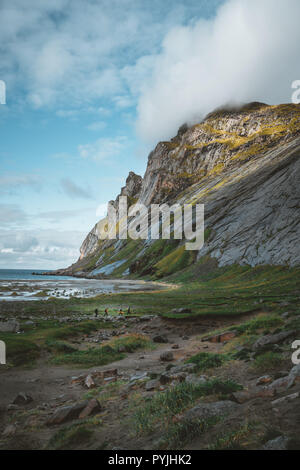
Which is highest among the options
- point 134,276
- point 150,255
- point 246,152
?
point 246,152

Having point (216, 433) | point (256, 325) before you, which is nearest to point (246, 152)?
point (256, 325)

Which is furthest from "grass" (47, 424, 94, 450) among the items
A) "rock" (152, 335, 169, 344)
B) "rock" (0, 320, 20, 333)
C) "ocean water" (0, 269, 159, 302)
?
"ocean water" (0, 269, 159, 302)

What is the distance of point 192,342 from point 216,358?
8.54m

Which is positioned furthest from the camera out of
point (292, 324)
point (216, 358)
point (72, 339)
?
point (72, 339)

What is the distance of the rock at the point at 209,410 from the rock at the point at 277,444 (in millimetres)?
2134

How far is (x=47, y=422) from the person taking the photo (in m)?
9.89

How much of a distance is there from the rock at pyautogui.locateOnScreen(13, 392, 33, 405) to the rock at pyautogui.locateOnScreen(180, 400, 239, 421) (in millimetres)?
8355

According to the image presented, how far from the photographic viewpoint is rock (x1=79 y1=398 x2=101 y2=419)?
1010 centimetres

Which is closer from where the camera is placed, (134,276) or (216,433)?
(216,433)

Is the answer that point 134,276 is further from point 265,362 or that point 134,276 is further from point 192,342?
point 265,362

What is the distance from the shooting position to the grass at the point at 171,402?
851 centimetres

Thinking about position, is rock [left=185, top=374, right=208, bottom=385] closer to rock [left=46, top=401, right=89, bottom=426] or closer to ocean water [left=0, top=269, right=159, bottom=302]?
rock [left=46, top=401, right=89, bottom=426]

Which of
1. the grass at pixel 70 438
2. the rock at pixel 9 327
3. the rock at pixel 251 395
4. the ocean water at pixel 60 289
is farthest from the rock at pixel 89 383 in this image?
the ocean water at pixel 60 289

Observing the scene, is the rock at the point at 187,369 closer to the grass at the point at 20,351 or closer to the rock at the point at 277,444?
the rock at the point at 277,444
